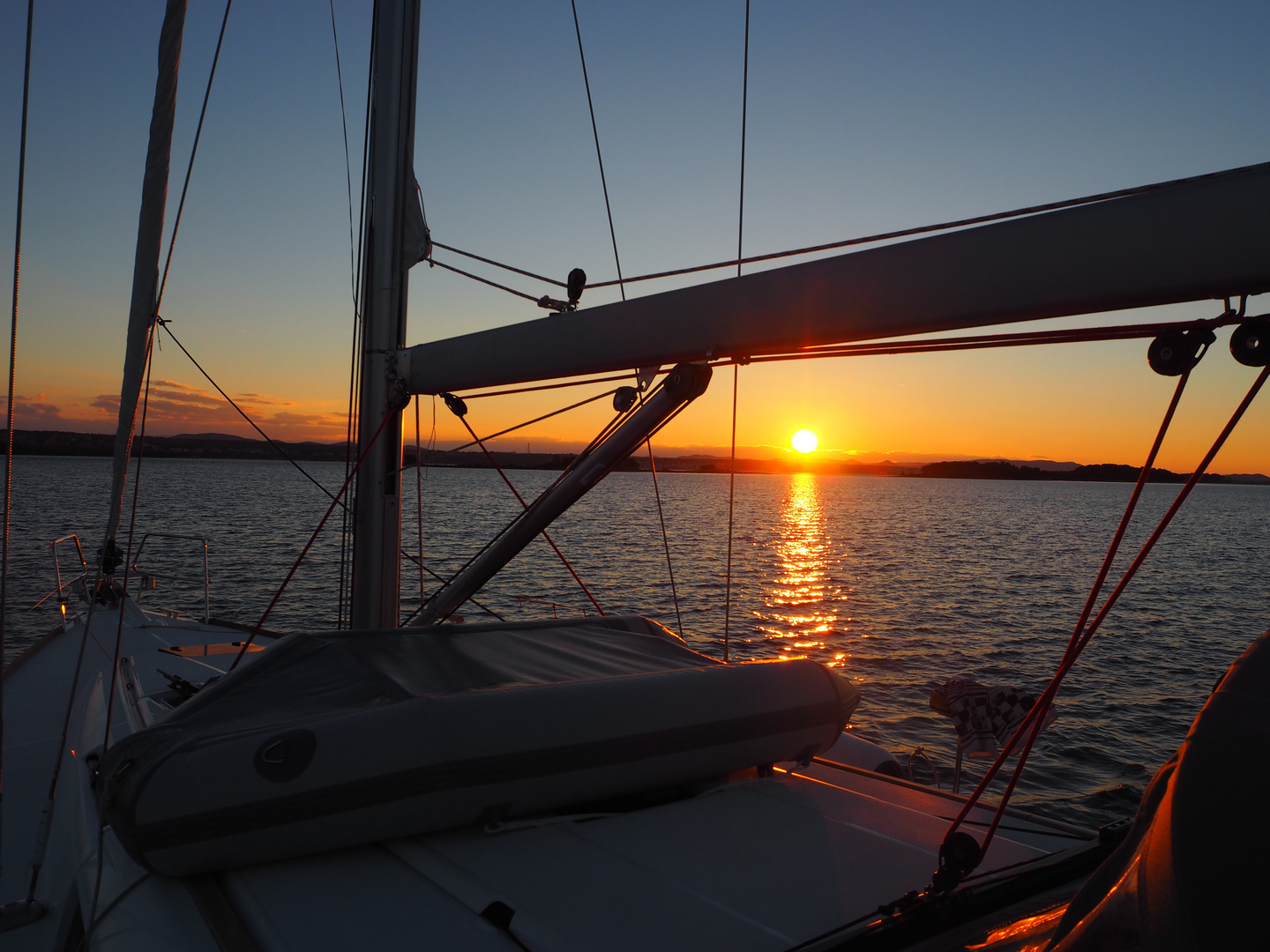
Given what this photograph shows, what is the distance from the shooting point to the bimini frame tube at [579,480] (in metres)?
3.17

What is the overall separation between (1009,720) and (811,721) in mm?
1929

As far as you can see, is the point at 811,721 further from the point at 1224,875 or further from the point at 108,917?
the point at 108,917

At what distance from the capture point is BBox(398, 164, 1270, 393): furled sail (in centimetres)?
167

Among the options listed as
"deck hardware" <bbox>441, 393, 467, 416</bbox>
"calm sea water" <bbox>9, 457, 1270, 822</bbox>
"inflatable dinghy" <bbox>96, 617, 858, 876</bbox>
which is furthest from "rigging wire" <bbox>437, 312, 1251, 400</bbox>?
"calm sea water" <bbox>9, 457, 1270, 822</bbox>

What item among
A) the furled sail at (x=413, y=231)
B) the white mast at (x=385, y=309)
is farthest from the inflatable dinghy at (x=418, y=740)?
the furled sail at (x=413, y=231)

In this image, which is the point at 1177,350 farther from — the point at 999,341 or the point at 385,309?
the point at 385,309

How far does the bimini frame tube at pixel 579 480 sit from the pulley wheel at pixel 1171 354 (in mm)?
1545

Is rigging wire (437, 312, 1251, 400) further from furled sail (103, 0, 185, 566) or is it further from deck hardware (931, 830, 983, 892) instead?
furled sail (103, 0, 185, 566)

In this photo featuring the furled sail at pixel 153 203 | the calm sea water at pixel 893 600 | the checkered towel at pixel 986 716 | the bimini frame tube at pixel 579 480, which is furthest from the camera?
the calm sea water at pixel 893 600

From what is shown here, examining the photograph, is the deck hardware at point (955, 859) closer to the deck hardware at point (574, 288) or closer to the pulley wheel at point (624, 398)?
the pulley wheel at point (624, 398)

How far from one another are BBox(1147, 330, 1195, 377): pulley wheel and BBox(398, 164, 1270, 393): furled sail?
91 mm

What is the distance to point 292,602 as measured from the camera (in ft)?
60.4

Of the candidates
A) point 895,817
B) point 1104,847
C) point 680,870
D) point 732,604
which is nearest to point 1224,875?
point 680,870

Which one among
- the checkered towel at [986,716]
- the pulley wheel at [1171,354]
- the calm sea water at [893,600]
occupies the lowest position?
the calm sea water at [893,600]
